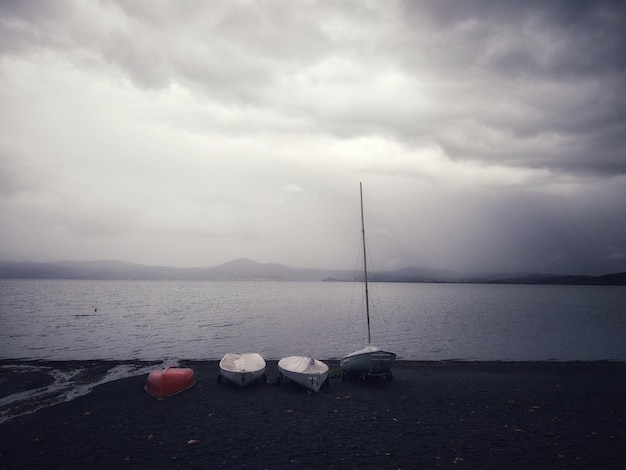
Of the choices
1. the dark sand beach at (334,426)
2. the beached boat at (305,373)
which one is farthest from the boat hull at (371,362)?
the beached boat at (305,373)

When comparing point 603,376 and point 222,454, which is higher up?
point 222,454

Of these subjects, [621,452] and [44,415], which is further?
[44,415]

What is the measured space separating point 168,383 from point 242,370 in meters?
4.30

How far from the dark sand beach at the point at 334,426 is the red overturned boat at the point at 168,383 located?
51 centimetres

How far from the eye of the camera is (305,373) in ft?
72.6

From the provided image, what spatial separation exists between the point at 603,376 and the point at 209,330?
1897 inches

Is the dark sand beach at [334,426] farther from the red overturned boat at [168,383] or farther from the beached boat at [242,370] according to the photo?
the beached boat at [242,370]

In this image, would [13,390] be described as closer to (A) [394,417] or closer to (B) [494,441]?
(A) [394,417]

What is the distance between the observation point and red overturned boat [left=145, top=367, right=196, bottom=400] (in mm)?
21528

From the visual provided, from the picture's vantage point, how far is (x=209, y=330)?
5753cm

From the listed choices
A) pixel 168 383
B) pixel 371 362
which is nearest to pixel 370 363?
pixel 371 362

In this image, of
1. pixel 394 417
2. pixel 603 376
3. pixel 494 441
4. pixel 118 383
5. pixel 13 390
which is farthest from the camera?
pixel 603 376

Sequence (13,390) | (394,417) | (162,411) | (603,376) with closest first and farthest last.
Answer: (394,417) < (162,411) < (13,390) < (603,376)

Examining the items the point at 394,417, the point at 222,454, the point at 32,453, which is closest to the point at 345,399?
the point at 394,417
